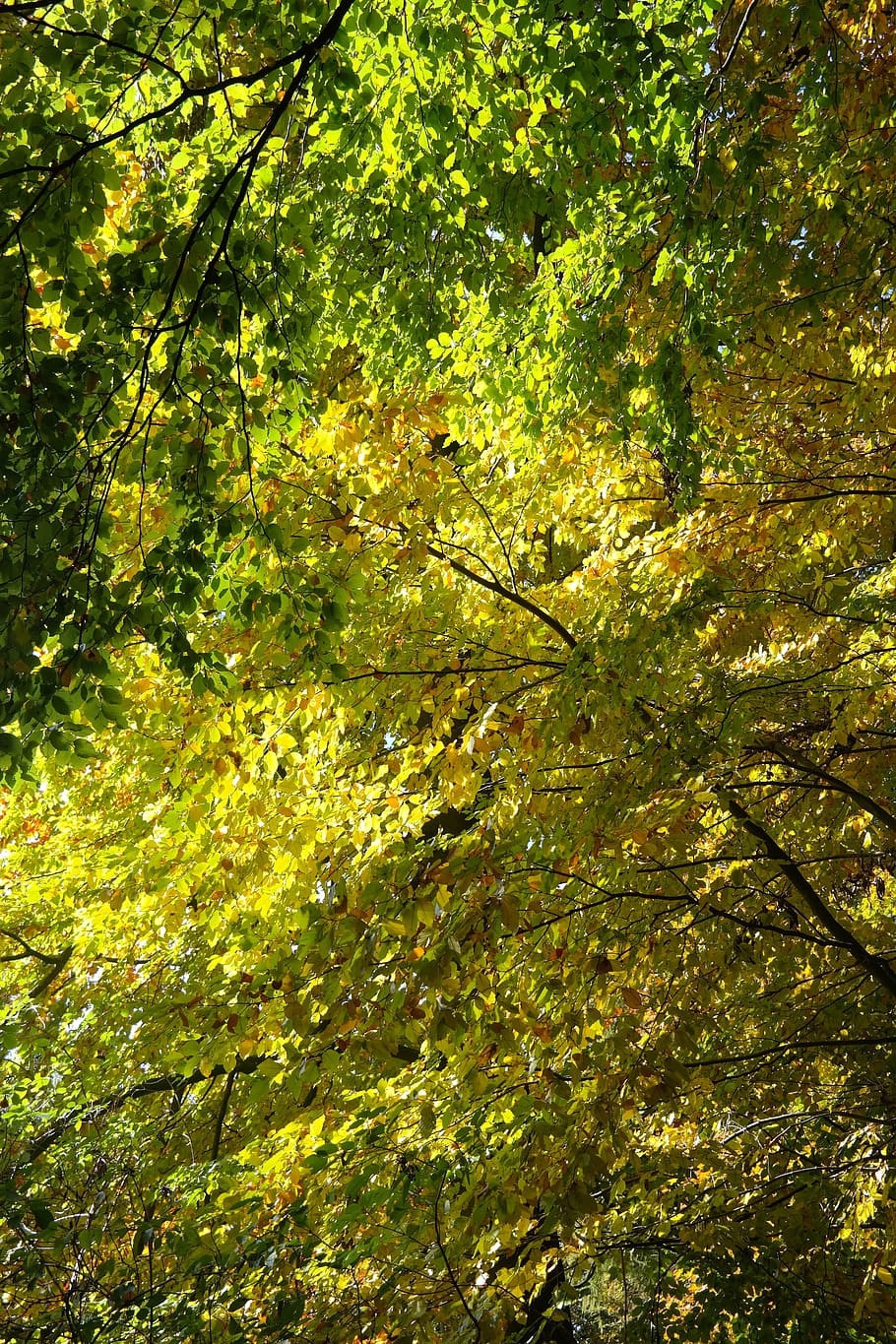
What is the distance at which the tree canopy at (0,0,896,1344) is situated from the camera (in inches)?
97.3

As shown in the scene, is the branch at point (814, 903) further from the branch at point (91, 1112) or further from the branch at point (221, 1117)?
the branch at point (221, 1117)

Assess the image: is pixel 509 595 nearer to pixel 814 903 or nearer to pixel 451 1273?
pixel 814 903

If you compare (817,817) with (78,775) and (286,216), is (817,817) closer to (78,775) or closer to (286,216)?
(286,216)

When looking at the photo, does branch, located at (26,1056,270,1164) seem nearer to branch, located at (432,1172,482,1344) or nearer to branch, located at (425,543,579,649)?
branch, located at (432,1172,482,1344)

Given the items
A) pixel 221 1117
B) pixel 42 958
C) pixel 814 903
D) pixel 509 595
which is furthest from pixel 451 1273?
pixel 42 958

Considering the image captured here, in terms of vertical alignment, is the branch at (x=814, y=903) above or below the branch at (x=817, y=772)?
below

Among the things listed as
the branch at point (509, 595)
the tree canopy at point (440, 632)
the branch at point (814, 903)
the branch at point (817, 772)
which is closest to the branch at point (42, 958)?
the tree canopy at point (440, 632)

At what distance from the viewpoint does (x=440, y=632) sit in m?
3.95

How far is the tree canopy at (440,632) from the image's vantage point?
2.47 metres

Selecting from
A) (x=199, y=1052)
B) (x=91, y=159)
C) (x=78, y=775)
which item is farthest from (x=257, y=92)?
(x=78, y=775)

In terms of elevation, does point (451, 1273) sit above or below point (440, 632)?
below

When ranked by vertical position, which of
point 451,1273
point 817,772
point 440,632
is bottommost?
point 451,1273

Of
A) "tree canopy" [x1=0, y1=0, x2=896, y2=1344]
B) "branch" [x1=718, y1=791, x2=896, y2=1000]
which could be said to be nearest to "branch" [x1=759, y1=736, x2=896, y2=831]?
"tree canopy" [x1=0, y1=0, x2=896, y2=1344]

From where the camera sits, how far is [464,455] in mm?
4426
